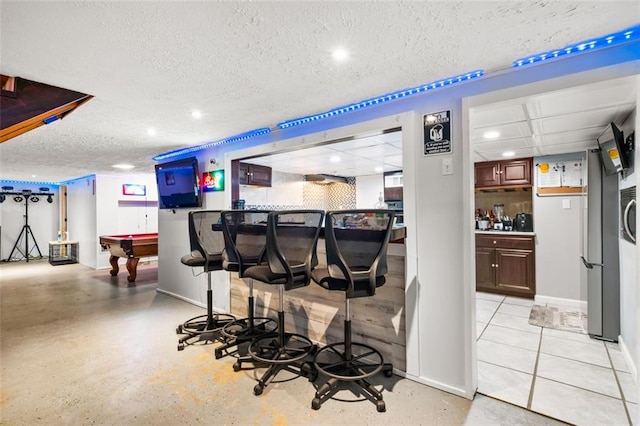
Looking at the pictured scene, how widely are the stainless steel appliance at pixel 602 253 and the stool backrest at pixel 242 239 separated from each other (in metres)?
3.38

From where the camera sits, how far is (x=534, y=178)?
461cm

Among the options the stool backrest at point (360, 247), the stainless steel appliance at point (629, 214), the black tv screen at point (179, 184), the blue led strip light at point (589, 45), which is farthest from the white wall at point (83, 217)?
the stainless steel appliance at point (629, 214)

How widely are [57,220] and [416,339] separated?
12.0m

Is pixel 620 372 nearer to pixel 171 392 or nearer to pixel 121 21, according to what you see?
pixel 171 392

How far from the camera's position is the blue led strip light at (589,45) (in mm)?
1646

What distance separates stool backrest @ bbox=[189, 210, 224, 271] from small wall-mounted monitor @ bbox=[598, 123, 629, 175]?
367 cm

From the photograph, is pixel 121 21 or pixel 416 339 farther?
pixel 416 339

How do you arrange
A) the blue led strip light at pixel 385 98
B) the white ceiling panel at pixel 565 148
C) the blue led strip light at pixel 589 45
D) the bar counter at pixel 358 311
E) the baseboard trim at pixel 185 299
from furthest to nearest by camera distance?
1. the baseboard trim at pixel 185 299
2. the white ceiling panel at pixel 565 148
3. the bar counter at pixel 358 311
4. the blue led strip light at pixel 385 98
5. the blue led strip light at pixel 589 45

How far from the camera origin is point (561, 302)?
4.38 metres

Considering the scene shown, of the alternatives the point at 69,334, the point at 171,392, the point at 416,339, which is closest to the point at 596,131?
the point at 416,339

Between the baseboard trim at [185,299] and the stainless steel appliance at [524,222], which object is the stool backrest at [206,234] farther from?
the stainless steel appliance at [524,222]

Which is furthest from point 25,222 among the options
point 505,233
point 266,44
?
point 505,233

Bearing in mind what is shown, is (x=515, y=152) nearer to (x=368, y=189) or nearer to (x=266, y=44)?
(x=368, y=189)

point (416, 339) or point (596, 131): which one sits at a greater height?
point (596, 131)
